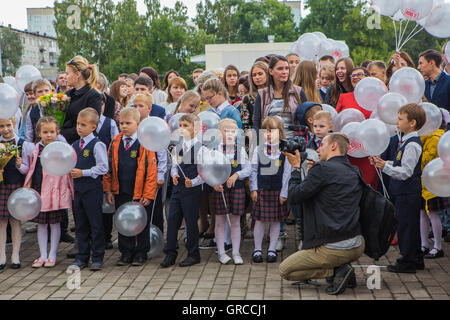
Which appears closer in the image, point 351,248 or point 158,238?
Result: point 351,248

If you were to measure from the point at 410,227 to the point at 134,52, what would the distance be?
44.3m

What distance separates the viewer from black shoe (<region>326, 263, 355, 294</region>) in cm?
495

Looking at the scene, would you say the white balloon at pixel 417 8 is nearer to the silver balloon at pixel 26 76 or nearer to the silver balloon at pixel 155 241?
the silver balloon at pixel 155 241

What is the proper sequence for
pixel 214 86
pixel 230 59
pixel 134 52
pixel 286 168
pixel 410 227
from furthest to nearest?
pixel 134 52 < pixel 230 59 < pixel 214 86 < pixel 286 168 < pixel 410 227

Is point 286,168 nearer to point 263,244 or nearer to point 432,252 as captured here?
point 263,244

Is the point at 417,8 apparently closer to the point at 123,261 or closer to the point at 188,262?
the point at 188,262

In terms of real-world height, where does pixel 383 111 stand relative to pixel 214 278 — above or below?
above

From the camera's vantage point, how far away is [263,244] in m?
6.94

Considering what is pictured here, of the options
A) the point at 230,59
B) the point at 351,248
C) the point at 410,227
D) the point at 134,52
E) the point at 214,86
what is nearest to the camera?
the point at 351,248

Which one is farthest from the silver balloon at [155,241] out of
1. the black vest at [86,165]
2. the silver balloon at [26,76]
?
the silver balloon at [26,76]

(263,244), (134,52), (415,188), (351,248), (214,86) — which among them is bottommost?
(263,244)

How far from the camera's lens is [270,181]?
20.1 feet

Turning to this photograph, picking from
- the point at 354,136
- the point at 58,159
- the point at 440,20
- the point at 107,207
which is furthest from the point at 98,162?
the point at 440,20
